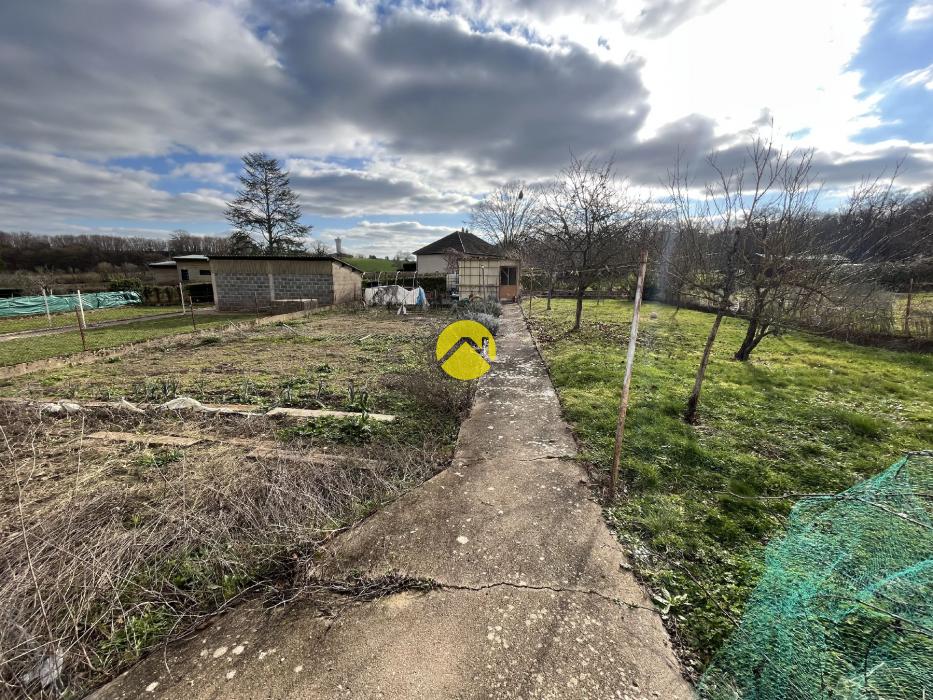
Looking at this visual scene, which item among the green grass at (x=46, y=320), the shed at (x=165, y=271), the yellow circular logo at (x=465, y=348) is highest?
the shed at (x=165, y=271)

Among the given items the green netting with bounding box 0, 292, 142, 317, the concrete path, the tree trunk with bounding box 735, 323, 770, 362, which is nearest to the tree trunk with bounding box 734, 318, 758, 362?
the tree trunk with bounding box 735, 323, 770, 362

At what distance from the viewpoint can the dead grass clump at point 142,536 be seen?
2.06 metres

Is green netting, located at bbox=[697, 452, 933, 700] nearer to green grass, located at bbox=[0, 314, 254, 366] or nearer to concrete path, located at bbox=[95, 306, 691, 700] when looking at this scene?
concrete path, located at bbox=[95, 306, 691, 700]

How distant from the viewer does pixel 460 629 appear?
7.18 feet

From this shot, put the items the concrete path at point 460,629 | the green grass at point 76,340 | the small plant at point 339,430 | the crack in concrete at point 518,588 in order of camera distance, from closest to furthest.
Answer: the concrete path at point 460,629, the crack in concrete at point 518,588, the small plant at point 339,430, the green grass at point 76,340

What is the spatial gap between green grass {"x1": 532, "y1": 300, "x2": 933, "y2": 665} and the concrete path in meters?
0.39

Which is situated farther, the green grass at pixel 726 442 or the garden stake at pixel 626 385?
the garden stake at pixel 626 385

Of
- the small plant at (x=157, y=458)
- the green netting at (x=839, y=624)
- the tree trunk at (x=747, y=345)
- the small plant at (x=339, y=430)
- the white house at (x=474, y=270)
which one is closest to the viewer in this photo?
the green netting at (x=839, y=624)

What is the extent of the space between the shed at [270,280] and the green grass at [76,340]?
376 cm

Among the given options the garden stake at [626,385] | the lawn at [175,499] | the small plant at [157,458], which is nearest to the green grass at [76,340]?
the lawn at [175,499]

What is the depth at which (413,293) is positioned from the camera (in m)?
20.4

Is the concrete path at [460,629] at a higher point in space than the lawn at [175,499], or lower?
lower

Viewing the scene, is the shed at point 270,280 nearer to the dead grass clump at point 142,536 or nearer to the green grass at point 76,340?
the green grass at point 76,340

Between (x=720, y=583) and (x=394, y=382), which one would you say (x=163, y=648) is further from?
(x=394, y=382)
